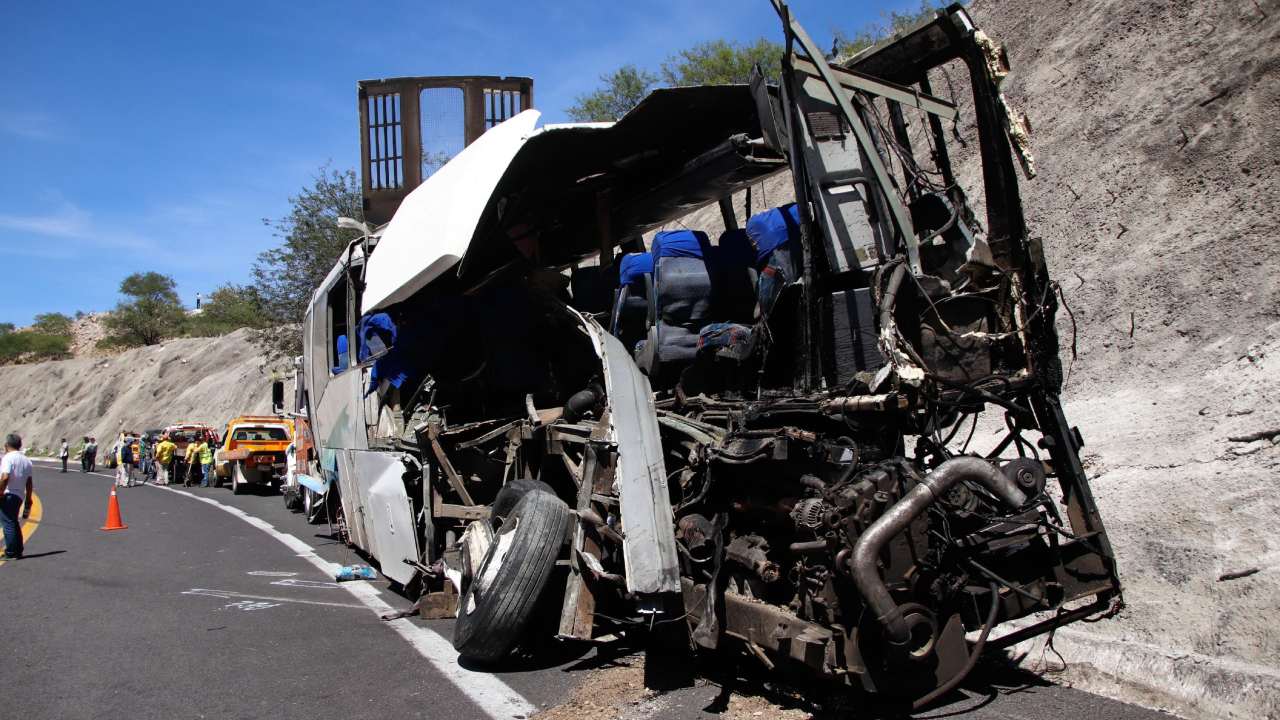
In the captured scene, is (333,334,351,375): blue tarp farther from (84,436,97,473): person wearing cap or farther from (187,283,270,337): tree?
(187,283,270,337): tree

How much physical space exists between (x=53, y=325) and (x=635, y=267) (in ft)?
315

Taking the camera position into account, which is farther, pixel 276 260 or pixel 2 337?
pixel 2 337

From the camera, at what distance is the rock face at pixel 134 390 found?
53.3 m

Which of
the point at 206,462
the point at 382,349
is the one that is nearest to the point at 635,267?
the point at 382,349

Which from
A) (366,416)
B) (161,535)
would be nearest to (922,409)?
(366,416)

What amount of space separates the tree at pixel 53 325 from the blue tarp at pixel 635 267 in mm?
91492

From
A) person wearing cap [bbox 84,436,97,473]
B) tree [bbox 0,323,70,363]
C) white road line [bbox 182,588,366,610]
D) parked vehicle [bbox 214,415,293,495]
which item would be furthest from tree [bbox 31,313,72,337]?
white road line [bbox 182,588,366,610]

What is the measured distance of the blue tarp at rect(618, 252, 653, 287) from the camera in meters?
6.16

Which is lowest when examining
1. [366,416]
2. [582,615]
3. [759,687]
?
[759,687]

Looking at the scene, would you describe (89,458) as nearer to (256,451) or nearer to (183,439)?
(183,439)

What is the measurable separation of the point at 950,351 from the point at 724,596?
1673 mm

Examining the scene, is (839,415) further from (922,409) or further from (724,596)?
(724,596)

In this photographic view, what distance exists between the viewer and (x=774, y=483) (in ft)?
16.1

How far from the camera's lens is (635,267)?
621cm
